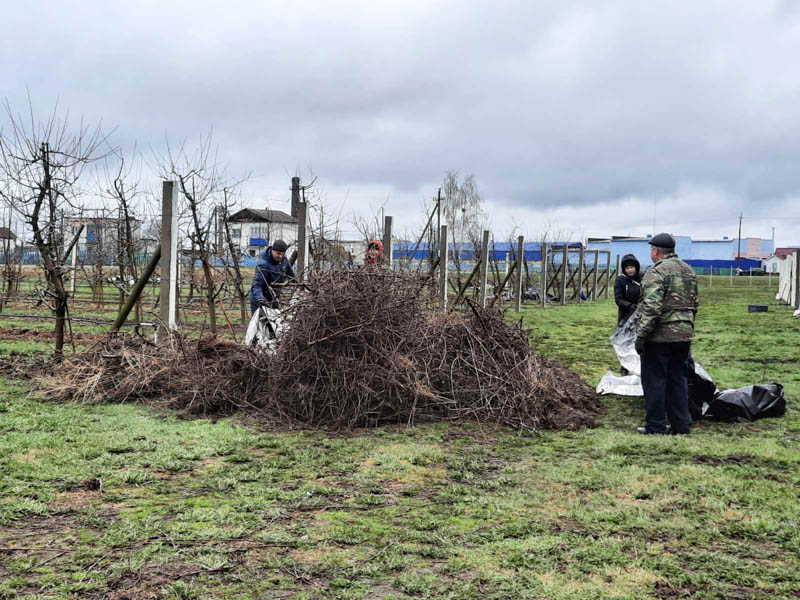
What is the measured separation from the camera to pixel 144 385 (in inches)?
302

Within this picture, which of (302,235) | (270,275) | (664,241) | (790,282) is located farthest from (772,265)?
(270,275)

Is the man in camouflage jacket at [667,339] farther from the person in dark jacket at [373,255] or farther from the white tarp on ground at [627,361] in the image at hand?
the person in dark jacket at [373,255]

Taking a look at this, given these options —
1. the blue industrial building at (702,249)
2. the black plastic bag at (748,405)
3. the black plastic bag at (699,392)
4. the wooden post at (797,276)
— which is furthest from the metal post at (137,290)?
the blue industrial building at (702,249)

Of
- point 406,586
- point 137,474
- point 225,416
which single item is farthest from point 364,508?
point 225,416

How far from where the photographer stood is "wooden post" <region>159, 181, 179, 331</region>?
8.50 metres

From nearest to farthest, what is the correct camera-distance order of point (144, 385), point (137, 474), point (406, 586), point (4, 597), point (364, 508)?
point (4, 597), point (406, 586), point (364, 508), point (137, 474), point (144, 385)

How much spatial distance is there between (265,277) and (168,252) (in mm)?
1245

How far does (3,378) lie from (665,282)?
7277 millimetres

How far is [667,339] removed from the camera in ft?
20.8

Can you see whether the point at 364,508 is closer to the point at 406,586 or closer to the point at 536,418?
the point at 406,586

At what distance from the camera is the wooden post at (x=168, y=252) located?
8.50 metres

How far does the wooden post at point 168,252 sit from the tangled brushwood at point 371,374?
98 centimetres

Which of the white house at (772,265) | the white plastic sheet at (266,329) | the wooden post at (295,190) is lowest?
the white plastic sheet at (266,329)

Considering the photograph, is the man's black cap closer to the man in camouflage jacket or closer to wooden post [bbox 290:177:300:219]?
the man in camouflage jacket
